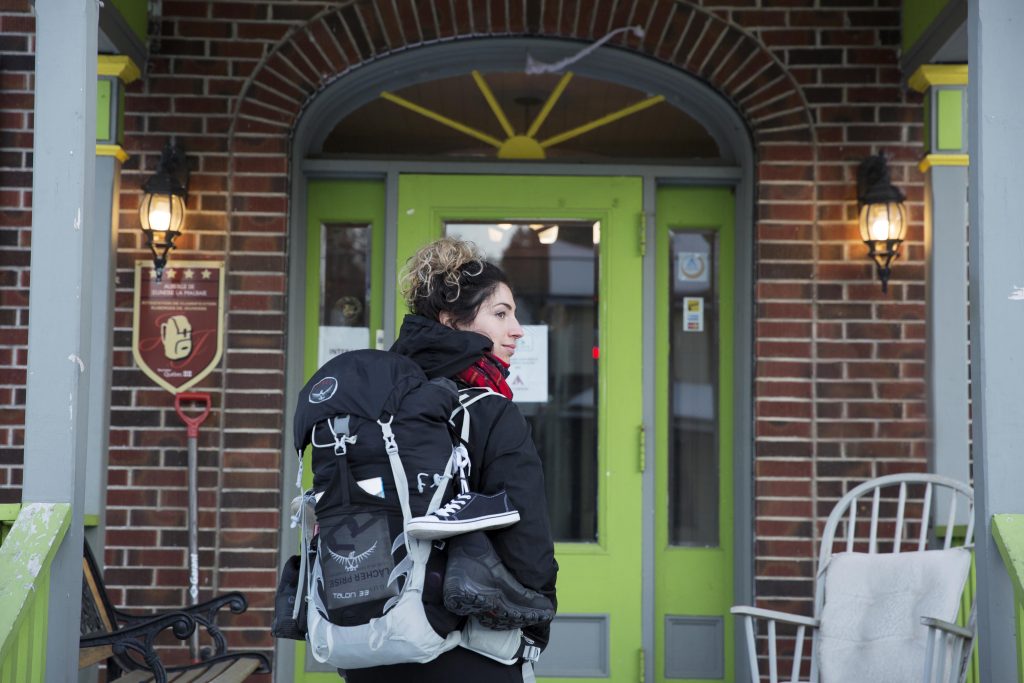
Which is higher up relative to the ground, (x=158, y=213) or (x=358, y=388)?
(x=158, y=213)

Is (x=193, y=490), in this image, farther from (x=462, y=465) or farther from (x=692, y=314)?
(x=462, y=465)

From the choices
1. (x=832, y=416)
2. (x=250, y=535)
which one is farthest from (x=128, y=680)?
(x=832, y=416)

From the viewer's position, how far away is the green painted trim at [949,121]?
420cm

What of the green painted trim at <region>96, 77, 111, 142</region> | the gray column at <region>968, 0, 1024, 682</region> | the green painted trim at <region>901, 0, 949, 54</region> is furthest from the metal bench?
the green painted trim at <region>901, 0, 949, 54</region>

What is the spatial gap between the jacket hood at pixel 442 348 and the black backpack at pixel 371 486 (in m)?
0.13

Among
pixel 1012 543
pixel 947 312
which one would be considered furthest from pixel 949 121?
pixel 1012 543

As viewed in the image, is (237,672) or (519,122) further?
(519,122)

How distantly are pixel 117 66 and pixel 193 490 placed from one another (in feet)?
5.13

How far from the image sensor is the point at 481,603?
6.47 feet

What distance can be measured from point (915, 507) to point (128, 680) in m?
2.78

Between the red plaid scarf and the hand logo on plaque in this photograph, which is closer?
the red plaid scarf

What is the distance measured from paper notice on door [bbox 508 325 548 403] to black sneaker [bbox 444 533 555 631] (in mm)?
2409

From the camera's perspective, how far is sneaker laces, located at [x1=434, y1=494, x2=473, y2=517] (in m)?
1.98

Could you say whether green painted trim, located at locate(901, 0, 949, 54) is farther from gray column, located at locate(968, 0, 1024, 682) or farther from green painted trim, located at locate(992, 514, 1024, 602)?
green painted trim, located at locate(992, 514, 1024, 602)
